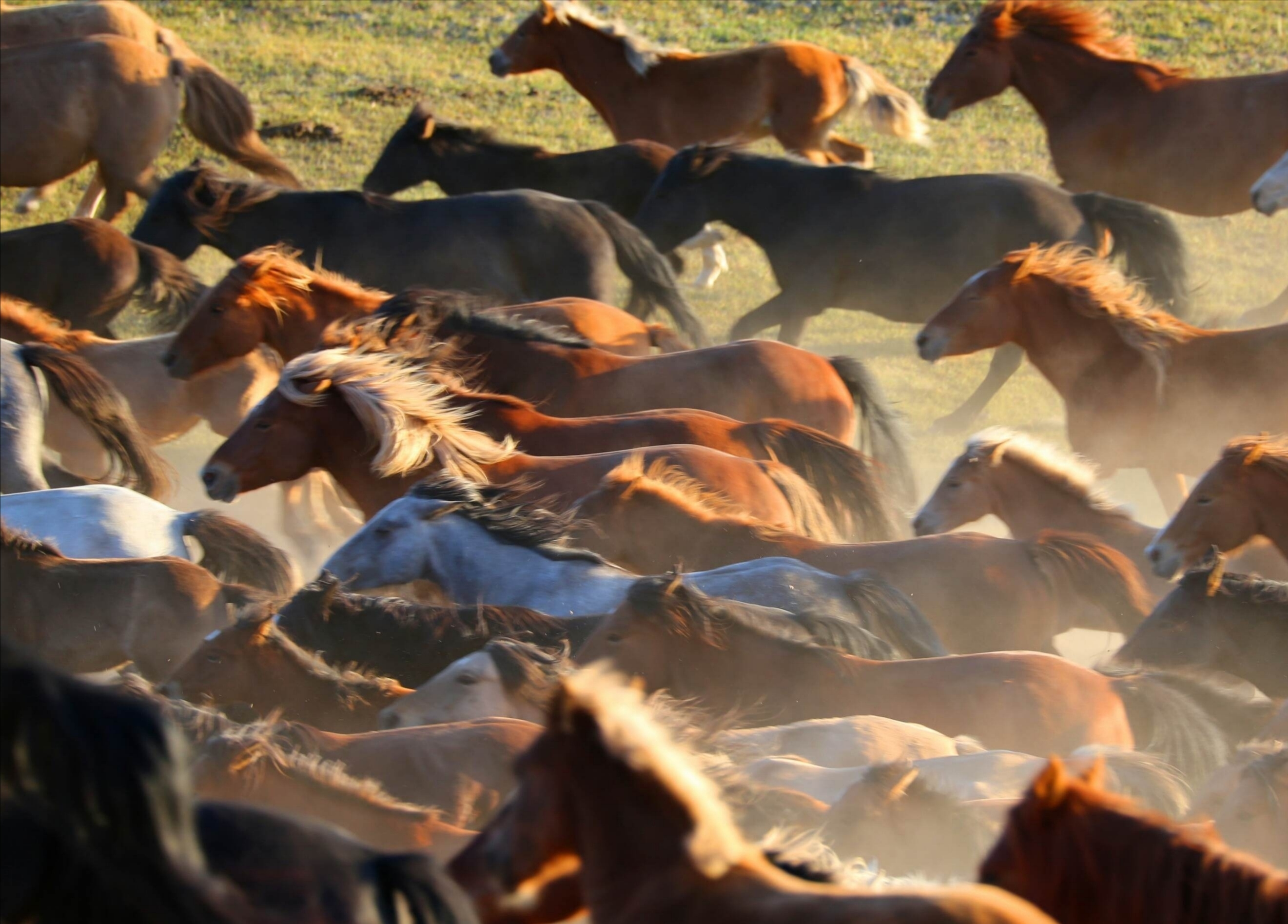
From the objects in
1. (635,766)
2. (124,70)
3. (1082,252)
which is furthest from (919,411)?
(635,766)

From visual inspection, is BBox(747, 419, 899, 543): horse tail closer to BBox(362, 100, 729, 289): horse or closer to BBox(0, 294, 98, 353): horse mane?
BBox(0, 294, 98, 353): horse mane

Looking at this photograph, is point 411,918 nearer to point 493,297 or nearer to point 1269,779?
point 1269,779

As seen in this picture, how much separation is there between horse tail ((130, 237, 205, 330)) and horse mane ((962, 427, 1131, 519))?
405 cm

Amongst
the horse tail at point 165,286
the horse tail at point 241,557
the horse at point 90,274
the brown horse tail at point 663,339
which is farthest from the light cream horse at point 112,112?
the horse tail at point 241,557

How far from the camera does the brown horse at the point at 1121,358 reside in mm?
5477

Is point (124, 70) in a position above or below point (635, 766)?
below

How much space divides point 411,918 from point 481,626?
2.04 metres

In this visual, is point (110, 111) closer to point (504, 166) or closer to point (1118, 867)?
point (504, 166)

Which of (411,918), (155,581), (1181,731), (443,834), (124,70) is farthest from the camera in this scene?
(124,70)

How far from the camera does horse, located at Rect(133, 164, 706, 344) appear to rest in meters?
7.18

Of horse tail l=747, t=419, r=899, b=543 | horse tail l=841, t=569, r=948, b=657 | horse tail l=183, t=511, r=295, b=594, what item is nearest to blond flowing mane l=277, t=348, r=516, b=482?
horse tail l=183, t=511, r=295, b=594

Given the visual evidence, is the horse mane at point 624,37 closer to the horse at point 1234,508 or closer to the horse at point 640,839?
the horse at point 1234,508

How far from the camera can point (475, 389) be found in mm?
5492

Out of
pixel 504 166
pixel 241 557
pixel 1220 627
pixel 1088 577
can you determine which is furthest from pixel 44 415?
pixel 1220 627
